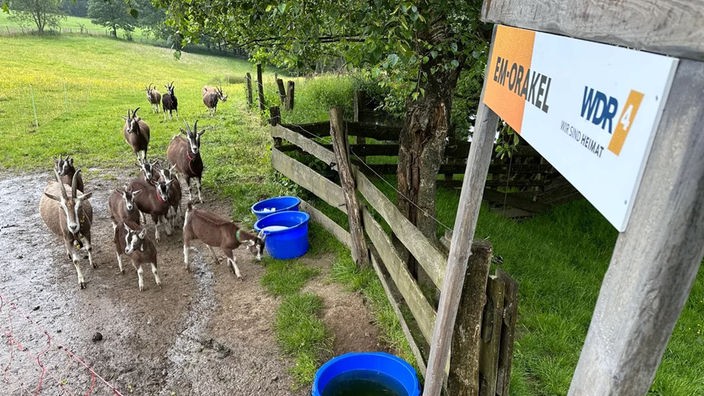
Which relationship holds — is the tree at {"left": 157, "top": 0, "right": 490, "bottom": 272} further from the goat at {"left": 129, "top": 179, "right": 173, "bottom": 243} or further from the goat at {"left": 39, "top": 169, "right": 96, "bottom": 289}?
the goat at {"left": 39, "top": 169, "right": 96, "bottom": 289}

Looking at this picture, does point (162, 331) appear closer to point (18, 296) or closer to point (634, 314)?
point (18, 296)

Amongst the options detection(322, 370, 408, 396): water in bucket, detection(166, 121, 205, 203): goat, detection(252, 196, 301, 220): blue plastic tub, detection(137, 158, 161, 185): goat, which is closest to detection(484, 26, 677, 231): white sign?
detection(322, 370, 408, 396): water in bucket

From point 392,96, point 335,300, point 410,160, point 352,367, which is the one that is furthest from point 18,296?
point 392,96

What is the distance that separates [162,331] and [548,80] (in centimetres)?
474

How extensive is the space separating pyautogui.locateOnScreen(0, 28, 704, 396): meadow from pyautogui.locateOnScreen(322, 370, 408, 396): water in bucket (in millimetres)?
475

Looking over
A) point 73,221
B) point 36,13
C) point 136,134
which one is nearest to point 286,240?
point 73,221

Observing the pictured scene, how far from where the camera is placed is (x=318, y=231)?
6922mm

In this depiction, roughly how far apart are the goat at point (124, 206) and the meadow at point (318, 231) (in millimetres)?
1710

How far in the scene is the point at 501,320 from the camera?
2.79 m

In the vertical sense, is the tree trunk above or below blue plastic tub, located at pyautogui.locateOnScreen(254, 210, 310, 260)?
above

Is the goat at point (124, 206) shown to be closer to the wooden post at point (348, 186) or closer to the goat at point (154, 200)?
the goat at point (154, 200)

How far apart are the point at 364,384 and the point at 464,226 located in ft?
6.72

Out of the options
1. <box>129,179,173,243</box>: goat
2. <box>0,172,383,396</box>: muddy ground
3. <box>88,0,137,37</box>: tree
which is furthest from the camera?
<box>88,0,137,37</box>: tree

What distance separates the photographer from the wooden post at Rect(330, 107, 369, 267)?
562cm
